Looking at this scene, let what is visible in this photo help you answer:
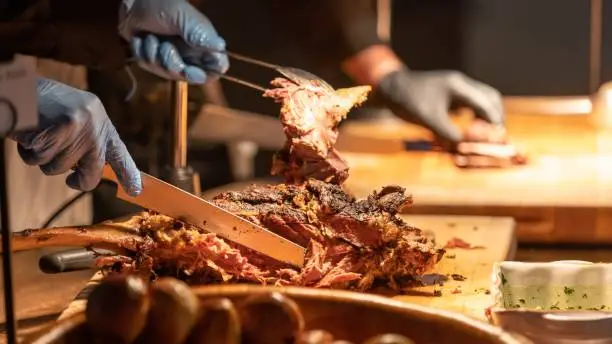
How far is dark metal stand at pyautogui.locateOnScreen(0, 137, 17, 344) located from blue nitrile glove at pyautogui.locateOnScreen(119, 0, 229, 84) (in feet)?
3.41

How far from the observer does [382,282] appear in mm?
1909

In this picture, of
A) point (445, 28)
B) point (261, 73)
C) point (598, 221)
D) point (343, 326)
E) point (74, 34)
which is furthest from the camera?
point (445, 28)

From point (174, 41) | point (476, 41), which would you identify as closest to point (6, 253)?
point (174, 41)

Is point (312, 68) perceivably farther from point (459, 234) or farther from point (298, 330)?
point (298, 330)

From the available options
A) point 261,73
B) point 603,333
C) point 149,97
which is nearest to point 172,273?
point 261,73

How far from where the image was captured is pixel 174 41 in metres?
2.24

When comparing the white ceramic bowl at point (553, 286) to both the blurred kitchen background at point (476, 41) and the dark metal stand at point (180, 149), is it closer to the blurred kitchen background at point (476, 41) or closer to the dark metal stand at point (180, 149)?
the dark metal stand at point (180, 149)

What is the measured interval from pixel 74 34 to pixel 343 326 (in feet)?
4.71

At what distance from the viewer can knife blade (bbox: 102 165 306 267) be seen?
175 centimetres

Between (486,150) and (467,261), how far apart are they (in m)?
1.15

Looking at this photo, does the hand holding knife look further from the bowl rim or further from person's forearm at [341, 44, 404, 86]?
person's forearm at [341, 44, 404, 86]

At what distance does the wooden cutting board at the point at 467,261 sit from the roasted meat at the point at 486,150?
61cm

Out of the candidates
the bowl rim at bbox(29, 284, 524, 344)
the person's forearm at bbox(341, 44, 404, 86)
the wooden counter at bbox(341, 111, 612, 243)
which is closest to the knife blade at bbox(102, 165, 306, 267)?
the bowl rim at bbox(29, 284, 524, 344)

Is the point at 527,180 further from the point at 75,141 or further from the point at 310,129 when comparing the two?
the point at 75,141
